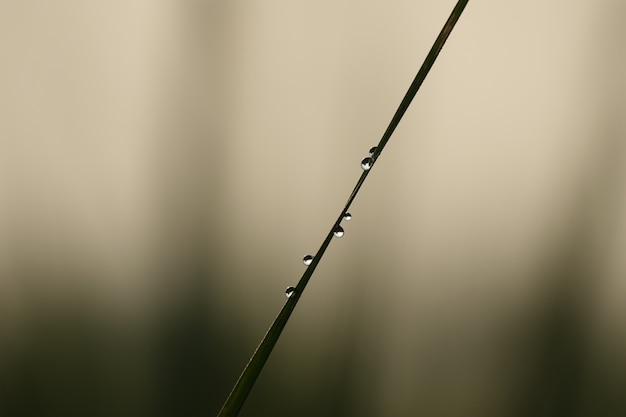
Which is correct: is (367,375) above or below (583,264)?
below

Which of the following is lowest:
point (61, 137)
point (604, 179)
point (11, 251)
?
point (11, 251)

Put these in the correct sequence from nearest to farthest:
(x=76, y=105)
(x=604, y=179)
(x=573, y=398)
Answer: (x=76, y=105) → (x=604, y=179) → (x=573, y=398)

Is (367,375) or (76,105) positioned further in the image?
(367,375)

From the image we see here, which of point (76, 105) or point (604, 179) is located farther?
point (604, 179)

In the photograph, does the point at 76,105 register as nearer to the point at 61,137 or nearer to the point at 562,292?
the point at 61,137

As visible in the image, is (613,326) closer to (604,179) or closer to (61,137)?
(604,179)

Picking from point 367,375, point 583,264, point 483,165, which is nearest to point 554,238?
point 583,264

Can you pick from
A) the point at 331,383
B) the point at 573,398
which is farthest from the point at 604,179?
the point at 331,383

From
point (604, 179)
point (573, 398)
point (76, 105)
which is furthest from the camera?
point (573, 398)

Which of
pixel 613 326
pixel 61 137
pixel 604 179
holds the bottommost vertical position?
pixel 61 137
